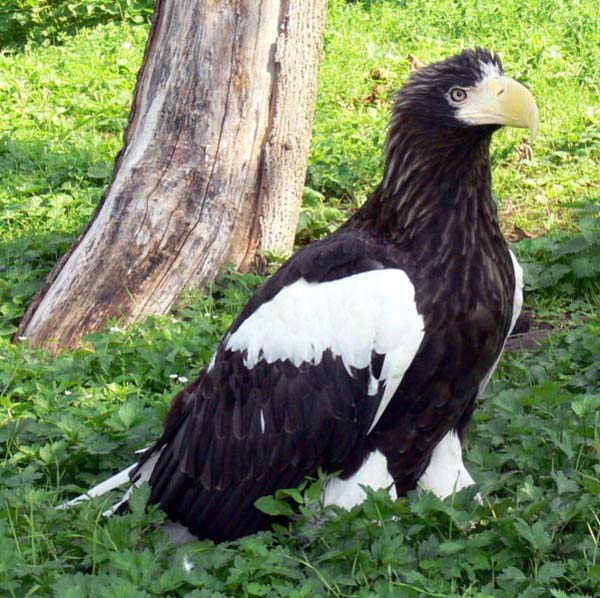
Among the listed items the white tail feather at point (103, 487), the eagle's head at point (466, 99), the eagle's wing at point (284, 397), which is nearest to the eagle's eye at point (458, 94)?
the eagle's head at point (466, 99)

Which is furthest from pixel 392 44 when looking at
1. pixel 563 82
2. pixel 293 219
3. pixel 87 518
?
pixel 87 518

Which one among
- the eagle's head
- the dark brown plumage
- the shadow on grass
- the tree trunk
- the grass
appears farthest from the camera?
the shadow on grass

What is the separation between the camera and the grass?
338 centimetres

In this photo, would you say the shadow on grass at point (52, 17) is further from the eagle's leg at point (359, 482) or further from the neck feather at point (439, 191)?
the eagle's leg at point (359, 482)

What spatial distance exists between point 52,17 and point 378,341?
1093 centimetres

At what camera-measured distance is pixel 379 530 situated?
11.2ft

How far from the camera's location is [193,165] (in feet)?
19.9

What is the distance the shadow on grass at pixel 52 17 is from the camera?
1259 centimetres

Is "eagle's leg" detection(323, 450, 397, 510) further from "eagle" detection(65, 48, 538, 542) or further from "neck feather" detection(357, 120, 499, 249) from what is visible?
"neck feather" detection(357, 120, 499, 249)

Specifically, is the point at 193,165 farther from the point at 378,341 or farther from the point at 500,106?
the point at 378,341

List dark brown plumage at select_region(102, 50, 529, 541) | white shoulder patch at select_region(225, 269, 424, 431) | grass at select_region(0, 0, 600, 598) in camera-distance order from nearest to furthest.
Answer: grass at select_region(0, 0, 600, 598)
white shoulder patch at select_region(225, 269, 424, 431)
dark brown plumage at select_region(102, 50, 529, 541)

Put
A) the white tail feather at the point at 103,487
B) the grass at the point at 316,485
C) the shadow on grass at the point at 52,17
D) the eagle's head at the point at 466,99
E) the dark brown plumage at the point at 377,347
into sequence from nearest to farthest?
1. the grass at the point at 316,485
2. the dark brown plumage at the point at 377,347
3. the eagle's head at the point at 466,99
4. the white tail feather at the point at 103,487
5. the shadow on grass at the point at 52,17

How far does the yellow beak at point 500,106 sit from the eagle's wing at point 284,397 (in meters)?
0.59

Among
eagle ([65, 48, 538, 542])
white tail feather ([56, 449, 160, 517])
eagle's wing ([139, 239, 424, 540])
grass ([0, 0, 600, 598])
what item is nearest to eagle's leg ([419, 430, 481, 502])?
eagle ([65, 48, 538, 542])
